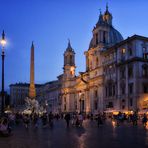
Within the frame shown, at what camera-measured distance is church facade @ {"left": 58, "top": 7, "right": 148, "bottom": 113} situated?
6322 centimetres

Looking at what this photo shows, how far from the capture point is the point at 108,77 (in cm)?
7438

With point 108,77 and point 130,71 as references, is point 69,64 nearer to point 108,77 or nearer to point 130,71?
point 108,77

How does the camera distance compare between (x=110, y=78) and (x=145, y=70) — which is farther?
Result: (x=110, y=78)

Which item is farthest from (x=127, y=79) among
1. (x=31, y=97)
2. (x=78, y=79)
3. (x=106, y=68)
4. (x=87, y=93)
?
(x=78, y=79)

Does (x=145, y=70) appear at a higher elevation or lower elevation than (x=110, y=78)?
higher

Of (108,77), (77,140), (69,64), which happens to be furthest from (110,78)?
(77,140)

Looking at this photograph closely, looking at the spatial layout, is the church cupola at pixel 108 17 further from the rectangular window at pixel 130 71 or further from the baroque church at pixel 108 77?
the rectangular window at pixel 130 71

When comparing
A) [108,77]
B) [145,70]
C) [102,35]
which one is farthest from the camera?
[102,35]

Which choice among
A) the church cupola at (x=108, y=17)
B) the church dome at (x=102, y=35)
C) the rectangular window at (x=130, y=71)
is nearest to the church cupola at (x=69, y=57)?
the church cupola at (x=108, y=17)

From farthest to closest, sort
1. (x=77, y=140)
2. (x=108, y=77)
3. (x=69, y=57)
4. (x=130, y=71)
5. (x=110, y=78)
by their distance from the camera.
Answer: (x=69, y=57), (x=108, y=77), (x=110, y=78), (x=130, y=71), (x=77, y=140)

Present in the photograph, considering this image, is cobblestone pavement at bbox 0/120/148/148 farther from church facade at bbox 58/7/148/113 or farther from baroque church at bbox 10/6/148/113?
church facade at bbox 58/7/148/113

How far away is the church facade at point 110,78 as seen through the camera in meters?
63.2

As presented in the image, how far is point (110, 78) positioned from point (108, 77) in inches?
53.7

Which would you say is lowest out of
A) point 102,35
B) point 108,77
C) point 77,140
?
point 77,140
